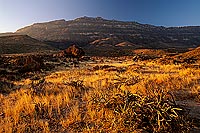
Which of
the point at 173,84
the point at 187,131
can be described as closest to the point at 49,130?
the point at 187,131

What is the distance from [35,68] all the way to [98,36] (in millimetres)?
139531

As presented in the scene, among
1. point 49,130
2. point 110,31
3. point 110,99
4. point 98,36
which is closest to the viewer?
point 49,130

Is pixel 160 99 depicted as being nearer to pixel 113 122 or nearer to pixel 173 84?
pixel 113 122

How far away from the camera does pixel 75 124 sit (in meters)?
5.69

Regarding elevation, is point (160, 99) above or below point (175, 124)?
above

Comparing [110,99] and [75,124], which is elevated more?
[110,99]

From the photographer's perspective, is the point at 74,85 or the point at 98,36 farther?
the point at 98,36

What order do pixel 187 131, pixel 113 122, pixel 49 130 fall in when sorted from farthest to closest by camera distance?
pixel 49 130 → pixel 113 122 → pixel 187 131

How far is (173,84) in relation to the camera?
10.1 meters

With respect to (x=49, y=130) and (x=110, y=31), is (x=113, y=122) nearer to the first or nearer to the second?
(x=49, y=130)

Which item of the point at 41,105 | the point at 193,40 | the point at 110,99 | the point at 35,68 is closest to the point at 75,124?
the point at 110,99

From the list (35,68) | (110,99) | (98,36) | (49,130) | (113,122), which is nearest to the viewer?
(113,122)

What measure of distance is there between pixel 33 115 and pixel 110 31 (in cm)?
17716

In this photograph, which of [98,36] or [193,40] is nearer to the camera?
[98,36]
